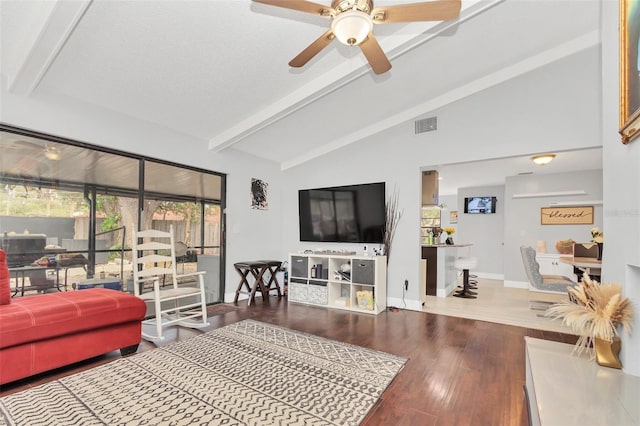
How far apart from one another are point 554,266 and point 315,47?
635 cm

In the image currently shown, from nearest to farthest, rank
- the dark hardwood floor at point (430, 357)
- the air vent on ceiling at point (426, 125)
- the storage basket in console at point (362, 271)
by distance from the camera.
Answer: the dark hardwood floor at point (430, 357) → the storage basket in console at point (362, 271) → the air vent on ceiling at point (426, 125)

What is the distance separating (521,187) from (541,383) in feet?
19.6

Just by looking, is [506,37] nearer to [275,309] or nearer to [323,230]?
[323,230]

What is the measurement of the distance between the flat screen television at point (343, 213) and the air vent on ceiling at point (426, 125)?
37.8 inches

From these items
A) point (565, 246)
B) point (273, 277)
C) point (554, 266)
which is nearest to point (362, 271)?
point (273, 277)

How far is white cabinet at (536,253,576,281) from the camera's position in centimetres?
568

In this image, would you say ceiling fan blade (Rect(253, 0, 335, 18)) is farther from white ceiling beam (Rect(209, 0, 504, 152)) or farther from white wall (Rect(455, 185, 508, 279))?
white wall (Rect(455, 185, 508, 279))

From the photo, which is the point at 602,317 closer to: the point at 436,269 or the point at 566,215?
the point at 436,269

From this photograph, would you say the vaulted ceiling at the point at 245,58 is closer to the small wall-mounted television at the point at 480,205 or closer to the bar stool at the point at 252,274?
the bar stool at the point at 252,274

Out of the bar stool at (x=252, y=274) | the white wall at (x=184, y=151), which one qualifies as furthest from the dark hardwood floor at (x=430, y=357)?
the white wall at (x=184, y=151)

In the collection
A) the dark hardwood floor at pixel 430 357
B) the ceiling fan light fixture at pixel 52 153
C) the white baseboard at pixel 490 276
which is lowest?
the white baseboard at pixel 490 276

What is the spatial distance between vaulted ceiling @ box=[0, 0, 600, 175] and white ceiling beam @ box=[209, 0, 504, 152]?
1cm

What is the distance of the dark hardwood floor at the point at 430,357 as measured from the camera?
1807 mm

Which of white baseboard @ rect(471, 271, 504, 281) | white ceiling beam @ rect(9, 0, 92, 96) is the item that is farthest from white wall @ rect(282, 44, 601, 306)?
white baseboard @ rect(471, 271, 504, 281)
